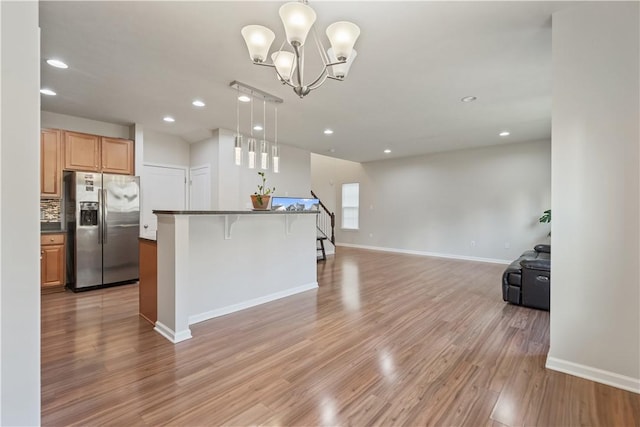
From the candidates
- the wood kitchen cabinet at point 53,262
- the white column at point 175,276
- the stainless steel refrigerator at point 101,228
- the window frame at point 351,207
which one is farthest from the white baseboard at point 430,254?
the wood kitchen cabinet at point 53,262

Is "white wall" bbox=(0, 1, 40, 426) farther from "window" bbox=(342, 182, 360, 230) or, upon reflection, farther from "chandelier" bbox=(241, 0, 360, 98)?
"window" bbox=(342, 182, 360, 230)

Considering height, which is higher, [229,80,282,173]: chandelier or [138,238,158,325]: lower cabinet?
[229,80,282,173]: chandelier

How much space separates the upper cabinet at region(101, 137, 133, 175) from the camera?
479 cm

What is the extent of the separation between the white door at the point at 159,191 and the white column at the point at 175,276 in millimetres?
2738

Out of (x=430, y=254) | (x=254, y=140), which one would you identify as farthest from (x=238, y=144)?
(x=430, y=254)

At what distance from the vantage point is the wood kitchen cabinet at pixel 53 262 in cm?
421

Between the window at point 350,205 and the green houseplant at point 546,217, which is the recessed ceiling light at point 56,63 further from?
the green houseplant at point 546,217

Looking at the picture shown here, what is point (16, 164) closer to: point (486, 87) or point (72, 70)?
point (72, 70)

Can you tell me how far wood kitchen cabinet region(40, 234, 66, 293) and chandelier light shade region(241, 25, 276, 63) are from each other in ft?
14.2

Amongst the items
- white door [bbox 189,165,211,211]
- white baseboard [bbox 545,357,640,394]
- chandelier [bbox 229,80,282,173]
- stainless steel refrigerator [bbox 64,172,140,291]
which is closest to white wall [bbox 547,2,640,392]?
white baseboard [bbox 545,357,640,394]

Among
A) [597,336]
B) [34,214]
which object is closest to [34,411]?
[34,214]

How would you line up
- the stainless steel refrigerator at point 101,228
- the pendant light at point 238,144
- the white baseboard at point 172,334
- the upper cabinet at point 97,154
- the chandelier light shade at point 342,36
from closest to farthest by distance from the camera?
the chandelier light shade at point 342,36 → the white baseboard at point 172,334 → the pendant light at point 238,144 → the stainless steel refrigerator at point 101,228 → the upper cabinet at point 97,154

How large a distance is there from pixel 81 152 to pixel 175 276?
332 cm

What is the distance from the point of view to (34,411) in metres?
1.11
